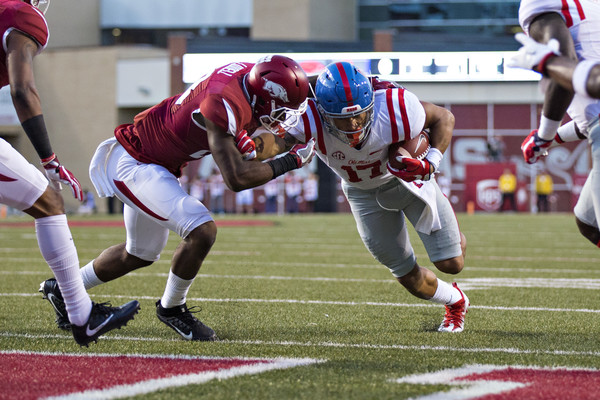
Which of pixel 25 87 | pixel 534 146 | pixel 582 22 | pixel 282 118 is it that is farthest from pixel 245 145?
pixel 582 22

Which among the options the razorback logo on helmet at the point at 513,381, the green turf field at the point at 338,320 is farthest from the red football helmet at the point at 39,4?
the razorback logo on helmet at the point at 513,381

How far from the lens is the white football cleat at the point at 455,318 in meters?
Answer: 4.68

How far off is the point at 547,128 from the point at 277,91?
1336 mm

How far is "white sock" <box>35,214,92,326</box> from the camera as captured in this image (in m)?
3.75

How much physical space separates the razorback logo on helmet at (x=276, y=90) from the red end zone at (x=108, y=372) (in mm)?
1336

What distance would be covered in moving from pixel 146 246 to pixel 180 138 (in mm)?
654

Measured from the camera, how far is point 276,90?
4.25 metres

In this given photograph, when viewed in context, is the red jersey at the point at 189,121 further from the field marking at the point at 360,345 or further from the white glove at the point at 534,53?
the white glove at the point at 534,53

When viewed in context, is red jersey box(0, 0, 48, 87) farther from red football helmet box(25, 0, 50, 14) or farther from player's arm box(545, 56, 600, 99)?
player's arm box(545, 56, 600, 99)

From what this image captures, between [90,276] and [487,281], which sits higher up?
[90,276]

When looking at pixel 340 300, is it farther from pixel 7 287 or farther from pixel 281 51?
pixel 281 51

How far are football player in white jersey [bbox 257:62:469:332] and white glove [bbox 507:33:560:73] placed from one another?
0.97 metres

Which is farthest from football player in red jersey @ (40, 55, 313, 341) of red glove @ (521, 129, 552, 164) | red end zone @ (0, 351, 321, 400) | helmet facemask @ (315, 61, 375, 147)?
red glove @ (521, 129, 552, 164)

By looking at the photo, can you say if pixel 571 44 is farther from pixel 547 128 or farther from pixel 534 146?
pixel 534 146
